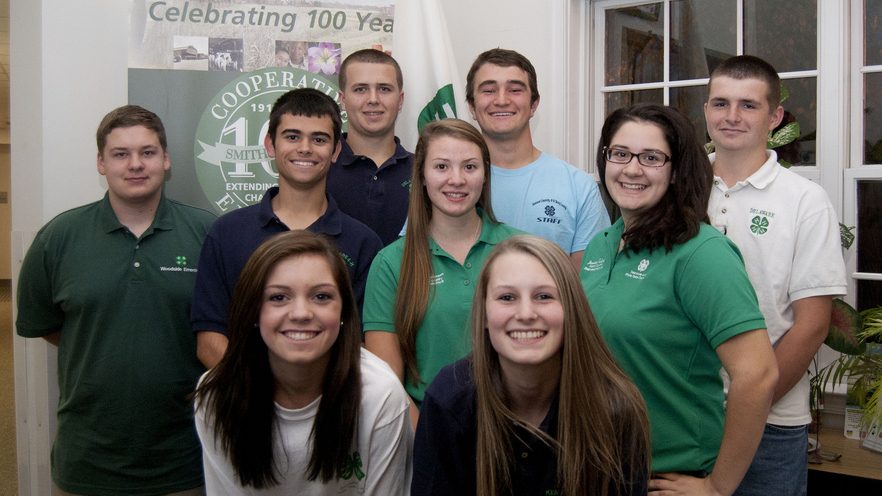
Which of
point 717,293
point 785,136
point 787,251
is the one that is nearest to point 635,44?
point 785,136

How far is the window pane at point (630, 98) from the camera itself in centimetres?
360

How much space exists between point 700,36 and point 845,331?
1449 millimetres

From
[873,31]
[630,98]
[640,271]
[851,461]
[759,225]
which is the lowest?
[851,461]

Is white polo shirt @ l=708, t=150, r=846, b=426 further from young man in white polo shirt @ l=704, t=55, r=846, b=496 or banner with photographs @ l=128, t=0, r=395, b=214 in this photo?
banner with photographs @ l=128, t=0, r=395, b=214

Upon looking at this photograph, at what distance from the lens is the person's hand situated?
1.72 metres

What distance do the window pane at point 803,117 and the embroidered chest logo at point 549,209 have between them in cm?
118

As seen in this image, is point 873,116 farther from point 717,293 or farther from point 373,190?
point 373,190

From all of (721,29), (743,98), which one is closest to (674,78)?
(721,29)

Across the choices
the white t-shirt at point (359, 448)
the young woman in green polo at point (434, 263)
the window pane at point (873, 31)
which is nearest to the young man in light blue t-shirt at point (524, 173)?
the young woman in green polo at point (434, 263)

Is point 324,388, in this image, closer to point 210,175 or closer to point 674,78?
point 210,175

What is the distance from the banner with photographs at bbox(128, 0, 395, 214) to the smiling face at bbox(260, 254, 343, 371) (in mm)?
1289

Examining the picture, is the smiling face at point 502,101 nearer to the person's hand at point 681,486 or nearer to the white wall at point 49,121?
the person's hand at point 681,486

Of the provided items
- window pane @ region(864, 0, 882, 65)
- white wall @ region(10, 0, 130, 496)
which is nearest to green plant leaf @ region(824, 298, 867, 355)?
window pane @ region(864, 0, 882, 65)

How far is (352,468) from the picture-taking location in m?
1.94
